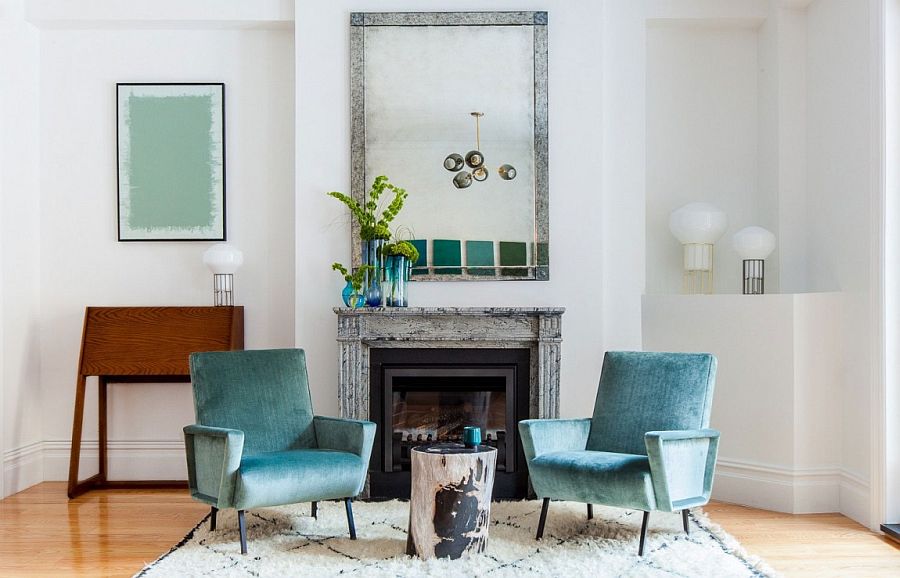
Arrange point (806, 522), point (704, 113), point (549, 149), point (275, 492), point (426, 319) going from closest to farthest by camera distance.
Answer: point (275, 492) < point (806, 522) < point (426, 319) < point (549, 149) < point (704, 113)

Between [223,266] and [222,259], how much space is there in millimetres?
39

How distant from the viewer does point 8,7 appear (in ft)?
15.5

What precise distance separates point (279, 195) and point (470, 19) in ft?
4.76

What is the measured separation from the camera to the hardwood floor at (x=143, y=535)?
3.36 m

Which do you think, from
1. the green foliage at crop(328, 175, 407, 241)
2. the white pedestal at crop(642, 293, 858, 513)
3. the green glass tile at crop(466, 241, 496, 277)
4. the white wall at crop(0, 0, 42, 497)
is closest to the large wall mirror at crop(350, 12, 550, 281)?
the green glass tile at crop(466, 241, 496, 277)

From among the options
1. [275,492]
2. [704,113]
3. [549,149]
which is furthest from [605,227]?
[275,492]

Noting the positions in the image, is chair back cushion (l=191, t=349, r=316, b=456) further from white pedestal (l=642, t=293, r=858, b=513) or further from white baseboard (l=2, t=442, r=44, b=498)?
white pedestal (l=642, t=293, r=858, b=513)

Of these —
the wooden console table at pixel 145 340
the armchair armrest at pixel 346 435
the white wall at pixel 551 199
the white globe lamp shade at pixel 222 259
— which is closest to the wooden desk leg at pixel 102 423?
the wooden console table at pixel 145 340

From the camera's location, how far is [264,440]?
3.91 meters

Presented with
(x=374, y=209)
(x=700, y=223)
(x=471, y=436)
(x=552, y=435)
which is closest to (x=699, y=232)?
(x=700, y=223)

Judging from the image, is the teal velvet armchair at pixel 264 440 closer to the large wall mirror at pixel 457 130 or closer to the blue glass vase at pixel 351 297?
the blue glass vase at pixel 351 297

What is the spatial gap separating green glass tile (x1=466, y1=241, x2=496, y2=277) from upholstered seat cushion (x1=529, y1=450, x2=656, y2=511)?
51.0 inches

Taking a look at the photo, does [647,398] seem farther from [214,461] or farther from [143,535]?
[143,535]

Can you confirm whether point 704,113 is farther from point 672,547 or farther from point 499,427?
point 672,547
